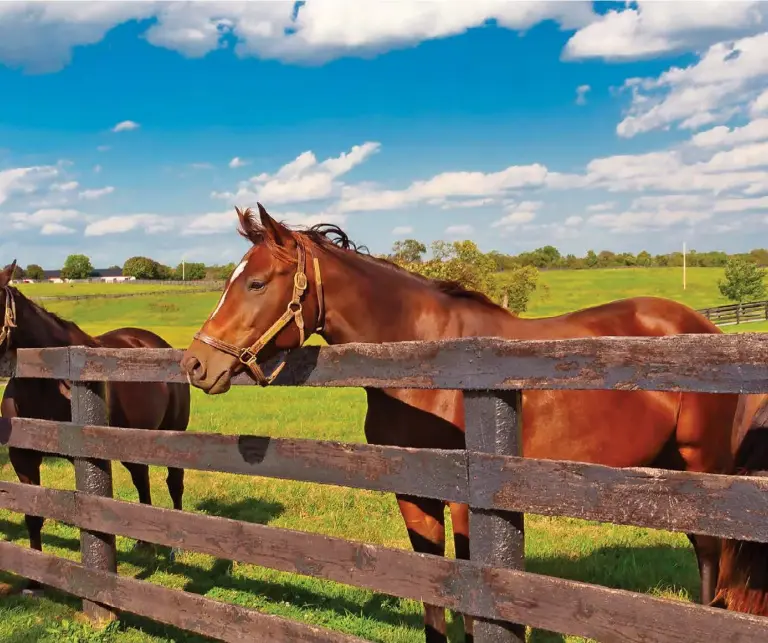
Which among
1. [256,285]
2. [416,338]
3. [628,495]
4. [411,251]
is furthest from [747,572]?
[411,251]

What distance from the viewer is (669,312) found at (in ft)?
15.6

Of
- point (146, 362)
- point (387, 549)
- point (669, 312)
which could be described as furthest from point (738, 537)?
point (146, 362)

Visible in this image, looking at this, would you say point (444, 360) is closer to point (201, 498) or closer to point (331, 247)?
point (331, 247)

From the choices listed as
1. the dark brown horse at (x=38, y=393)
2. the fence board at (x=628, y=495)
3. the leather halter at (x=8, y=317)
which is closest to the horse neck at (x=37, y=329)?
the dark brown horse at (x=38, y=393)

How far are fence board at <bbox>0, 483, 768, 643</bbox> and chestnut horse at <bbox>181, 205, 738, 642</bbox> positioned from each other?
711 millimetres

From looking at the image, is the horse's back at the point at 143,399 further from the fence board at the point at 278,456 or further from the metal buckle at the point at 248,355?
the metal buckle at the point at 248,355

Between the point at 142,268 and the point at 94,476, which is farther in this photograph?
the point at 142,268

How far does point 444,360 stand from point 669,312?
266 cm

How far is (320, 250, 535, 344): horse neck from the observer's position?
3773 mm

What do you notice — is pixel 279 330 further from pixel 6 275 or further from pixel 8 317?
pixel 6 275

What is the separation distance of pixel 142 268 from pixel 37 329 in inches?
5197

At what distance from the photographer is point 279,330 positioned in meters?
3.46

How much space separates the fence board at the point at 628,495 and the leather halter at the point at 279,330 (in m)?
1.24

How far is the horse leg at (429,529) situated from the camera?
3.79 meters
